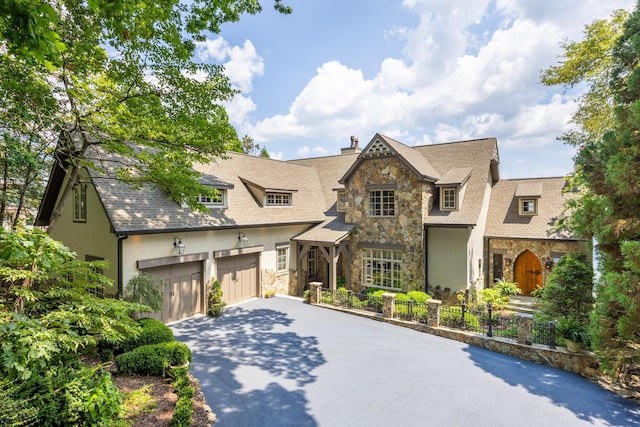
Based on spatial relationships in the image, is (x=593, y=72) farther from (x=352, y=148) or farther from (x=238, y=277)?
(x=238, y=277)

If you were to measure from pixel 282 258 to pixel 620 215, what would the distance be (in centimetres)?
1314

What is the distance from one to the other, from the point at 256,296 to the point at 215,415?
9.25 metres

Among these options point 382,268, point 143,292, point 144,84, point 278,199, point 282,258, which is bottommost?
point 382,268

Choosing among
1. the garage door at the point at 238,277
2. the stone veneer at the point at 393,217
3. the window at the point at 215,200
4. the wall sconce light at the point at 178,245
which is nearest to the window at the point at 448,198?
the stone veneer at the point at 393,217

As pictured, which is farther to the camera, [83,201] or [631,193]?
[83,201]

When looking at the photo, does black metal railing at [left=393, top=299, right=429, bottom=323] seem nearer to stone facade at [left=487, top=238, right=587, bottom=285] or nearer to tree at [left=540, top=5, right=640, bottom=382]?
tree at [left=540, top=5, right=640, bottom=382]

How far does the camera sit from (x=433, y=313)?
36.8 ft

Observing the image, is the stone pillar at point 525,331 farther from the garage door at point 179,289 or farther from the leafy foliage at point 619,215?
the garage door at point 179,289

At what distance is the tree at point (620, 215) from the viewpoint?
679 cm

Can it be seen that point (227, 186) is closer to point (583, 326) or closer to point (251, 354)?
point (251, 354)

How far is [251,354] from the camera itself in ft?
29.3

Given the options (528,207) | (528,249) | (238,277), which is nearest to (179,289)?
(238,277)

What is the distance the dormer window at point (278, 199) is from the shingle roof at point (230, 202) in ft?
1.10

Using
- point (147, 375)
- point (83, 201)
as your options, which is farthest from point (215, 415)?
point (83, 201)
